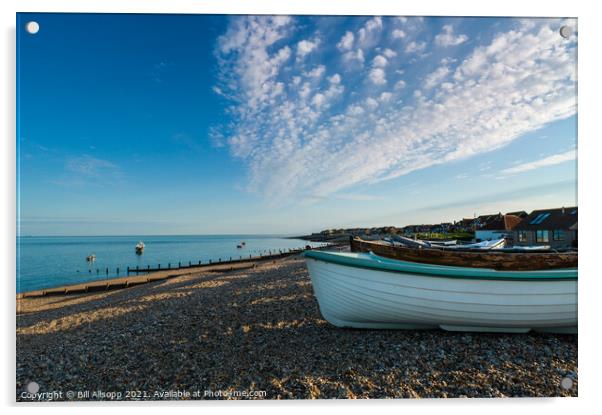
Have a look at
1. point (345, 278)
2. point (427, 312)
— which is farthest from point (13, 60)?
point (427, 312)

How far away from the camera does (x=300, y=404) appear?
284 centimetres

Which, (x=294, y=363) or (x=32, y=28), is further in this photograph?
(x=32, y=28)

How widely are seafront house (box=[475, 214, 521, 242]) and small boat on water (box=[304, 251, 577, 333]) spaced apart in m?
19.6

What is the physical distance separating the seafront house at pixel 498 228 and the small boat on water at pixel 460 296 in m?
19.6

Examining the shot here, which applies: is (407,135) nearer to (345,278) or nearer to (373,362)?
(345,278)

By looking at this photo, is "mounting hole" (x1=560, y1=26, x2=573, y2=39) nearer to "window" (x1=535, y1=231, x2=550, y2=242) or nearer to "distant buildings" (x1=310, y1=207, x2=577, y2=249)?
"distant buildings" (x1=310, y1=207, x2=577, y2=249)

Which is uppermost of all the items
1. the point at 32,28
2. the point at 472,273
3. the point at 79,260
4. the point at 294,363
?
the point at 32,28

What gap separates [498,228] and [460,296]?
22354 millimetres

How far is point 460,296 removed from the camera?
→ 352 cm

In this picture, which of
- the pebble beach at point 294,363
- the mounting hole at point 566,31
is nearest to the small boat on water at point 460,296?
the pebble beach at point 294,363

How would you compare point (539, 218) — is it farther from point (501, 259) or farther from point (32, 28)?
point (32, 28)

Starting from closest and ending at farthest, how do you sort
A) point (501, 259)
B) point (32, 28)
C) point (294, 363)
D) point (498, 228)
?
point (294, 363)
point (32, 28)
point (501, 259)
point (498, 228)

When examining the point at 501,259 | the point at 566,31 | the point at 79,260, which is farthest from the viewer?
the point at 79,260

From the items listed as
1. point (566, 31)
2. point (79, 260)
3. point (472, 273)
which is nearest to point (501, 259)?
point (472, 273)
